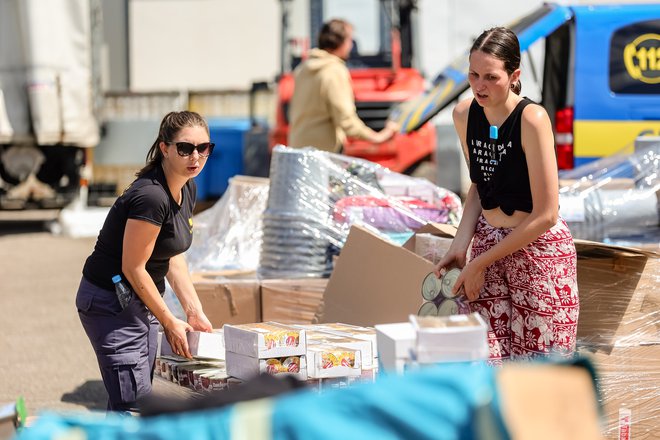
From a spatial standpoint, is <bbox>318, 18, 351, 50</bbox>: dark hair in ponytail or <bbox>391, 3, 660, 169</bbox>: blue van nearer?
<bbox>318, 18, 351, 50</bbox>: dark hair in ponytail

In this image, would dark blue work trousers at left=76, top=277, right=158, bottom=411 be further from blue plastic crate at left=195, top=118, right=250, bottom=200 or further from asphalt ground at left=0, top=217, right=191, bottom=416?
blue plastic crate at left=195, top=118, right=250, bottom=200

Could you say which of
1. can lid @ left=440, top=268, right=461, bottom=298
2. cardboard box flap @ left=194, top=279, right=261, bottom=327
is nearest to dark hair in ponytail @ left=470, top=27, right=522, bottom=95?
can lid @ left=440, top=268, right=461, bottom=298

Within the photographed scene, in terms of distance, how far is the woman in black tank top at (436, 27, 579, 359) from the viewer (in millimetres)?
3527

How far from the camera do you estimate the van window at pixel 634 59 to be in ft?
26.0

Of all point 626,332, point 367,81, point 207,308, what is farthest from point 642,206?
point 367,81

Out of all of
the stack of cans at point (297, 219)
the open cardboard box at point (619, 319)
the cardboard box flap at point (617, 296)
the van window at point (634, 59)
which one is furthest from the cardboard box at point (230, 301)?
the van window at point (634, 59)

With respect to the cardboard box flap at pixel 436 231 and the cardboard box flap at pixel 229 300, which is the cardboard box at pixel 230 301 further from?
the cardboard box flap at pixel 436 231

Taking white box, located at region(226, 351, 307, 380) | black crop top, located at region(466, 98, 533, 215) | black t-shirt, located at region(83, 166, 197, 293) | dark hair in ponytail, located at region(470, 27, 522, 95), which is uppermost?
dark hair in ponytail, located at region(470, 27, 522, 95)

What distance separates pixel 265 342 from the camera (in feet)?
11.8

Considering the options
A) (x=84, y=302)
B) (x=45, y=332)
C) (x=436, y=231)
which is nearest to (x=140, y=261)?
(x=84, y=302)

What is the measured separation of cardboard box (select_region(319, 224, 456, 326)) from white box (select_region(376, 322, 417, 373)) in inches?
70.3

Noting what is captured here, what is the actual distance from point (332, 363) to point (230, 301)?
197 cm

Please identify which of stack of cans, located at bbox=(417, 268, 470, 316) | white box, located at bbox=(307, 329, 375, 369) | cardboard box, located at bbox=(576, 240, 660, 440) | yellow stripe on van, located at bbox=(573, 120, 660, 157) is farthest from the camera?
yellow stripe on van, located at bbox=(573, 120, 660, 157)

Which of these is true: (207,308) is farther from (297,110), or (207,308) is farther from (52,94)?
(52,94)
